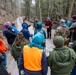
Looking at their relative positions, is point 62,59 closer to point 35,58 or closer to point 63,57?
point 63,57

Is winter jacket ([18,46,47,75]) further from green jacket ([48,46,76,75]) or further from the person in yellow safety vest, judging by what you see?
Answer: green jacket ([48,46,76,75])

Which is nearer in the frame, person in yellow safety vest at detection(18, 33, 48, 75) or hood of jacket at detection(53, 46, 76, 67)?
hood of jacket at detection(53, 46, 76, 67)

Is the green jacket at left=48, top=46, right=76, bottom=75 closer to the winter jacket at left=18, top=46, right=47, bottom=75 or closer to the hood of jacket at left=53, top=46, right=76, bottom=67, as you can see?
the hood of jacket at left=53, top=46, right=76, bottom=67

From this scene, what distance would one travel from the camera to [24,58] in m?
5.30

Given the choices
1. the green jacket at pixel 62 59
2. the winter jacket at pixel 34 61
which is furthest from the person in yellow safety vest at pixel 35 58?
the green jacket at pixel 62 59

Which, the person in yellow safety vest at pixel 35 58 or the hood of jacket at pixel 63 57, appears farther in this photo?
the person in yellow safety vest at pixel 35 58

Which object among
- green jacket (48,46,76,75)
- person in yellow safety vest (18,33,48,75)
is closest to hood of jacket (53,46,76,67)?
green jacket (48,46,76,75)

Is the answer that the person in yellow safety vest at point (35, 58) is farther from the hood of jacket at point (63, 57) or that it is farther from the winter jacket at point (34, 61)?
the hood of jacket at point (63, 57)

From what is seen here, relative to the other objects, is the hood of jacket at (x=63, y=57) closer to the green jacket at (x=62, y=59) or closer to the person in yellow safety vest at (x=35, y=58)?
the green jacket at (x=62, y=59)

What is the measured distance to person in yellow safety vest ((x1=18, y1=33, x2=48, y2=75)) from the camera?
16.9ft

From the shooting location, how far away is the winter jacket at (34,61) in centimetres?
514

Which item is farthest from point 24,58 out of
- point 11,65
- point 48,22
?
point 48,22

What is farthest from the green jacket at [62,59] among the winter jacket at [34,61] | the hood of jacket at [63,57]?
the winter jacket at [34,61]

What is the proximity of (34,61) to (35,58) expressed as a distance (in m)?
0.08
